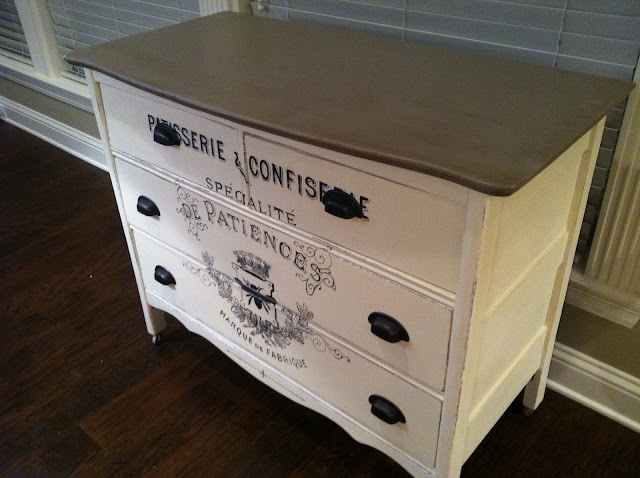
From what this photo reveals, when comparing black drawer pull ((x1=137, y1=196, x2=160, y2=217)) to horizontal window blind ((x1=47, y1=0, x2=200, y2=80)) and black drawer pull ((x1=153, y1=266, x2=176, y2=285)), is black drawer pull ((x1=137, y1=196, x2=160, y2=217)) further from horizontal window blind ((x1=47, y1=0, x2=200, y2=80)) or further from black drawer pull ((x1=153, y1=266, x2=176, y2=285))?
horizontal window blind ((x1=47, y1=0, x2=200, y2=80))

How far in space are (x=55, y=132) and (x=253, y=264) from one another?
6.79 feet

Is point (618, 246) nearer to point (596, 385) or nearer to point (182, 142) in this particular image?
point (596, 385)

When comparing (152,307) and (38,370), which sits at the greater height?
(152,307)

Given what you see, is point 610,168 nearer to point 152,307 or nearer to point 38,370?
point 152,307

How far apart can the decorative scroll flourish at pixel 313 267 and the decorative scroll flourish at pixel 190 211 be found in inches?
10.8

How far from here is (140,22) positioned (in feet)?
7.11

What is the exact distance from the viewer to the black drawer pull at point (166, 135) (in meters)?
1.21

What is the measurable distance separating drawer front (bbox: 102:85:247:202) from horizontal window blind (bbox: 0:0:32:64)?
1.83 metres

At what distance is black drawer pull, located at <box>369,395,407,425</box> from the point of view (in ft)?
3.71

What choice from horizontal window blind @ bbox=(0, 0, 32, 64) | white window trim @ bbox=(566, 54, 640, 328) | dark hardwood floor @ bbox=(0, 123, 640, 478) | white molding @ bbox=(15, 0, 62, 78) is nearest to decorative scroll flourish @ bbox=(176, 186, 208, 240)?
dark hardwood floor @ bbox=(0, 123, 640, 478)

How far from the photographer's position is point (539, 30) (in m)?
1.21

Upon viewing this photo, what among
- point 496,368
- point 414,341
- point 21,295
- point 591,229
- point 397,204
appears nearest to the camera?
point 397,204

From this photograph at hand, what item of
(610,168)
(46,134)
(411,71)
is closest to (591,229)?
(610,168)

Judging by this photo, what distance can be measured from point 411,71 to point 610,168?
465 millimetres
